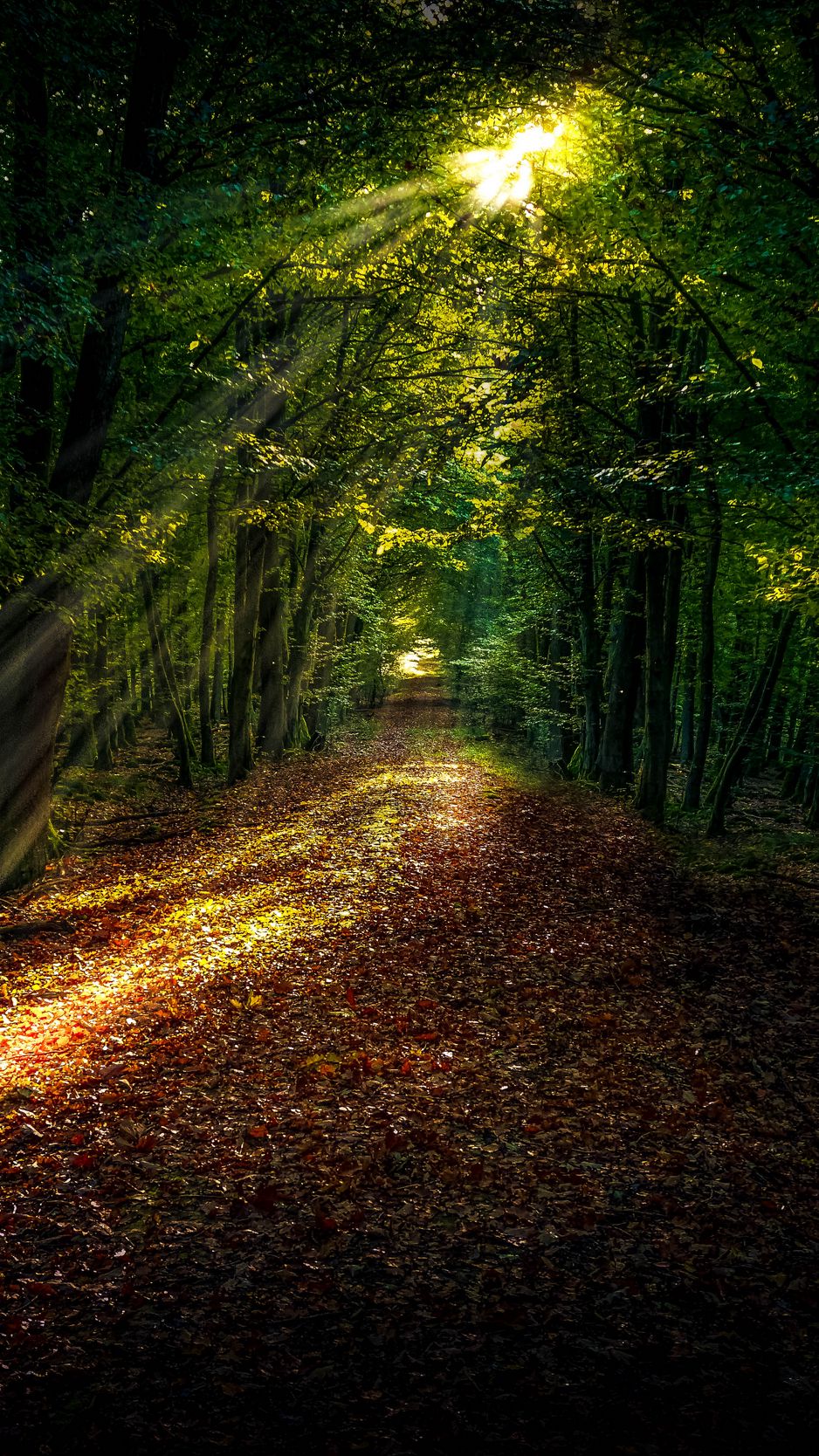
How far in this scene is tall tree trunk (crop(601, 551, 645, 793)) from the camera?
713 inches

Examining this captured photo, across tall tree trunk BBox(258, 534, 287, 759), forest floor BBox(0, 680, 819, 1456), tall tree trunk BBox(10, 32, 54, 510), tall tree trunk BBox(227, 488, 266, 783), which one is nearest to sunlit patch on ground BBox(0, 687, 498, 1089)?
forest floor BBox(0, 680, 819, 1456)

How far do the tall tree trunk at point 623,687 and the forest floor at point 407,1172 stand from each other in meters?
8.39

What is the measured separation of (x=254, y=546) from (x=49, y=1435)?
17878 mm

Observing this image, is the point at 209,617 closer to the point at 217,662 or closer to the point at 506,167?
the point at 506,167

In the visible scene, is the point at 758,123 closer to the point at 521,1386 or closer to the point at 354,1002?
the point at 354,1002

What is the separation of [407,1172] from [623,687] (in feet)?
49.6

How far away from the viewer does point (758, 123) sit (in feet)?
25.4

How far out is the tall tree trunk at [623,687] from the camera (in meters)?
18.1

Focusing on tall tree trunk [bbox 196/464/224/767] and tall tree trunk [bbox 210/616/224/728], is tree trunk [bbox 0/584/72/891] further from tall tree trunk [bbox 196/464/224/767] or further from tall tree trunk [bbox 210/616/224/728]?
tall tree trunk [bbox 210/616/224/728]

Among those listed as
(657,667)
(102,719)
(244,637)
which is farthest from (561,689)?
(102,719)

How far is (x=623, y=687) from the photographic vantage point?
1817 cm

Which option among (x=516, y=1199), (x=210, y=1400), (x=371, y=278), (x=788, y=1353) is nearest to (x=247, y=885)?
(x=516, y=1199)

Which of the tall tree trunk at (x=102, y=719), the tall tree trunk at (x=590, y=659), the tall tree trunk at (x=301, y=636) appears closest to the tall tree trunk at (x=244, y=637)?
the tall tree trunk at (x=102, y=719)

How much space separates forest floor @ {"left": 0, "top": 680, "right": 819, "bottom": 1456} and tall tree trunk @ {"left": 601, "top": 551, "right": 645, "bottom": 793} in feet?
27.5
